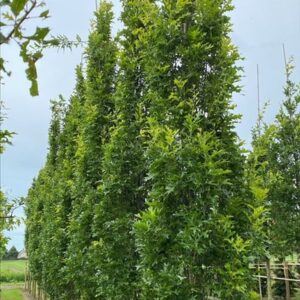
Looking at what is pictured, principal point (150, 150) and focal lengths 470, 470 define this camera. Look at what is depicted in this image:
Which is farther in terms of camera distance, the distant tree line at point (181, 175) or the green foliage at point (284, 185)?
the green foliage at point (284, 185)

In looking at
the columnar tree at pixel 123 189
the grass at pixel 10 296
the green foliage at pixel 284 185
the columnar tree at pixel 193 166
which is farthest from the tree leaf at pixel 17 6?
the grass at pixel 10 296

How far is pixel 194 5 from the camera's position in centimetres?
520

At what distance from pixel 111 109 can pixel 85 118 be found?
53 cm

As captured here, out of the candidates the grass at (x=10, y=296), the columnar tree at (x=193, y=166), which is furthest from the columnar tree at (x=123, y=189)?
the grass at (x=10, y=296)

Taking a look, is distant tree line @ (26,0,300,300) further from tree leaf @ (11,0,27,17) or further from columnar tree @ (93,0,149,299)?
tree leaf @ (11,0,27,17)

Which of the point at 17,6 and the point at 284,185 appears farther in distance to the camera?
the point at 284,185

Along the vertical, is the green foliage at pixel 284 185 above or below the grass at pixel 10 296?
above

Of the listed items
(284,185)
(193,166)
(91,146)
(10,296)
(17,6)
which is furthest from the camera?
(10,296)

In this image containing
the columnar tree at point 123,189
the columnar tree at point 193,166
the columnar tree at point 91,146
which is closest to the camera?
the columnar tree at point 193,166

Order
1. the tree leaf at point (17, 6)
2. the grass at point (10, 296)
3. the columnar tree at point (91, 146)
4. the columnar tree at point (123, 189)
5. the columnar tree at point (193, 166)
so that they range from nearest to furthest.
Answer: the tree leaf at point (17, 6) < the columnar tree at point (193, 166) < the columnar tree at point (123, 189) < the columnar tree at point (91, 146) < the grass at point (10, 296)

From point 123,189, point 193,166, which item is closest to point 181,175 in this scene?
point 193,166

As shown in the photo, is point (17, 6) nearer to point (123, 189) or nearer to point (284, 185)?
point (123, 189)

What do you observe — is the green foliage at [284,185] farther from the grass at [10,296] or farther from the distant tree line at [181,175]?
the grass at [10,296]

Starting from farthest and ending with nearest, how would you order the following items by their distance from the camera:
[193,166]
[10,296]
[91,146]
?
[10,296] < [91,146] < [193,166]
